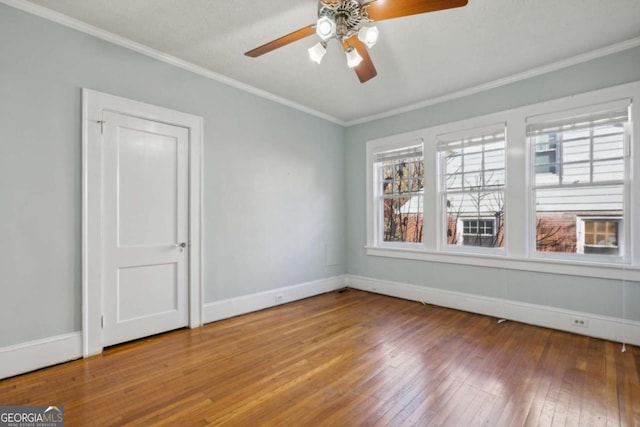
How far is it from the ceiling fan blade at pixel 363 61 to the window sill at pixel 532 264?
2.57 m

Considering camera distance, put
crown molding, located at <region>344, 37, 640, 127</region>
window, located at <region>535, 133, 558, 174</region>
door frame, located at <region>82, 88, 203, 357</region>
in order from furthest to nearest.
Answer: window, located at <region>535, 133, 558, 174</region> → crown molding, located at <region>344, 37, 640, 127</region> → door frame, located at <region>82, 88, 203, 357</region>

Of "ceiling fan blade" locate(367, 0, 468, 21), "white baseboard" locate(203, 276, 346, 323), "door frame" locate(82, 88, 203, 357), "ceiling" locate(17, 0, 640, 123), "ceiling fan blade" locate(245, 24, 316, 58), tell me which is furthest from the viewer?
"white baseboard" locate(203, 276, 346, 323)

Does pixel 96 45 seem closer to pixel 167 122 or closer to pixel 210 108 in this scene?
pixel 167 122

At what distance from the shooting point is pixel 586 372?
234 centimetres

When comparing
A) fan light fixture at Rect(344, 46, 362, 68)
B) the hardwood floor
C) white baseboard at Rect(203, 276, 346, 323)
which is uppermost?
fan light fixture at Rect(344, 46, 362, 68)

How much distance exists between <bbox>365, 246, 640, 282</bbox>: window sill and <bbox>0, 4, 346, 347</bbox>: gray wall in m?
1.51

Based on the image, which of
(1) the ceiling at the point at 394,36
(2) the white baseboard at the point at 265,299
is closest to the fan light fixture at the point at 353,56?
(1) the ceiling at the point at 394,36

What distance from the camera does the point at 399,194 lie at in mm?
4668

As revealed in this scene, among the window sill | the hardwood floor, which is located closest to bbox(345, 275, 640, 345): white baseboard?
the hardwood floor

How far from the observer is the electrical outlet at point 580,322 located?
304 cm

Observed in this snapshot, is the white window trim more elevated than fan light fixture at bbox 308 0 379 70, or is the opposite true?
fan light fixture at bbox 308 0 379 70

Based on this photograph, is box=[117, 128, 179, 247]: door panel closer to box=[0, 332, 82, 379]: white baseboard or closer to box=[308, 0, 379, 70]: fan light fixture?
box=[0, 332, 82, 379]: white baseboard

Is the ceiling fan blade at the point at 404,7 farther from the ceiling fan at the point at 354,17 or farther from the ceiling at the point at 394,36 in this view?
the ceiling at the point at 394,36

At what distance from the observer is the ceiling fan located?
6.04 ft
